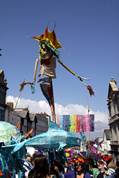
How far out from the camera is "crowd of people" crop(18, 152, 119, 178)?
6.54m

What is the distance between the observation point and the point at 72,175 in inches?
367

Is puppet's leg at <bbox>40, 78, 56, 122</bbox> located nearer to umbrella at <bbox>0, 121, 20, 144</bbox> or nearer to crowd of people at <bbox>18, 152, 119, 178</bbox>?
crowd of people at <bbox>18, 152, 119, 178</bbox>

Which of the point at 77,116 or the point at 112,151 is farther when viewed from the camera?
the point at 112,151

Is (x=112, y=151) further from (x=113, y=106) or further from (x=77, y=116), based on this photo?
(x=77, y=116)

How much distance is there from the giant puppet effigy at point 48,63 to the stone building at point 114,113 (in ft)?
143

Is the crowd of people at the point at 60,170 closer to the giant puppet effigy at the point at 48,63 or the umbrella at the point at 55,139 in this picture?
the umbrella at the point at 55,139

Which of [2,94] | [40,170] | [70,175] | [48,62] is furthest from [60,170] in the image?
[2,94]

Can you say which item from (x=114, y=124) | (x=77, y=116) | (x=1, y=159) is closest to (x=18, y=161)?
(x=1, y=159)

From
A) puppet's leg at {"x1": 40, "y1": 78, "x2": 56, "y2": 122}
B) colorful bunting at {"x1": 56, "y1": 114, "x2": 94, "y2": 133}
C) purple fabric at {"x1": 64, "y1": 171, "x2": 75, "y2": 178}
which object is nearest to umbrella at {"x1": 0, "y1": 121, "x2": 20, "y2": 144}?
purple fabric at {"x1": 64, "y1": 171, "x2": 75, "y2": 178}

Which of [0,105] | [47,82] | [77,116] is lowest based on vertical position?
[47,82]

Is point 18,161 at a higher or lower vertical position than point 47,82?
lower

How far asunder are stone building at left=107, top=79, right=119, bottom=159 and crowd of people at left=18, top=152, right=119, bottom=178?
46.1 meters

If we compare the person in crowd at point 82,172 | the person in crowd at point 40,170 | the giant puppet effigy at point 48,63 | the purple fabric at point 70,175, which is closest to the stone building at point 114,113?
the giant puppet effigy at point 48,63

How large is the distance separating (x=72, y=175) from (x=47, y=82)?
475 centimetres
